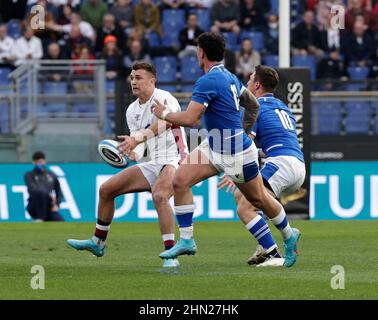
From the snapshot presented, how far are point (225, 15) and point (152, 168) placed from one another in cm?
1439

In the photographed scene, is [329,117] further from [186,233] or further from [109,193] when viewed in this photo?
[186,233]

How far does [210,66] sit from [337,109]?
39.9 ft

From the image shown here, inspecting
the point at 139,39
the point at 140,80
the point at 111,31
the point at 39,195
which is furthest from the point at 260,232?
the point at 111,31

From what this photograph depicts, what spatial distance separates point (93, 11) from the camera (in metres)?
26.7

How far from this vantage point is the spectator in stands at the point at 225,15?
26625mm

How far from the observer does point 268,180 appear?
12.7m

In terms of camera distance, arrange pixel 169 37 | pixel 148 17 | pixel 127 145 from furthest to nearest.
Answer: pixel 169 37
pixel 148 17
pixel 127 145

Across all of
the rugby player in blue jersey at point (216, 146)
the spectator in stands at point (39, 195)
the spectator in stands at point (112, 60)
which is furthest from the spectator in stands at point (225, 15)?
the rugby player in blue jersey at point (216, 146)

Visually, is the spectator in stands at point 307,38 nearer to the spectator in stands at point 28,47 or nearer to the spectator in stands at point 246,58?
the spectator in stands at point 246,58

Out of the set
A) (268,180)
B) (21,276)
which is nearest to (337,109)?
(268,180)

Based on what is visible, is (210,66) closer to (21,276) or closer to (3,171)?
(21,276)

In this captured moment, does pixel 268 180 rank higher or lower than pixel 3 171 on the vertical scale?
A: higher

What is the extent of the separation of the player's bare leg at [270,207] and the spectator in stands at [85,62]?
12.1m
